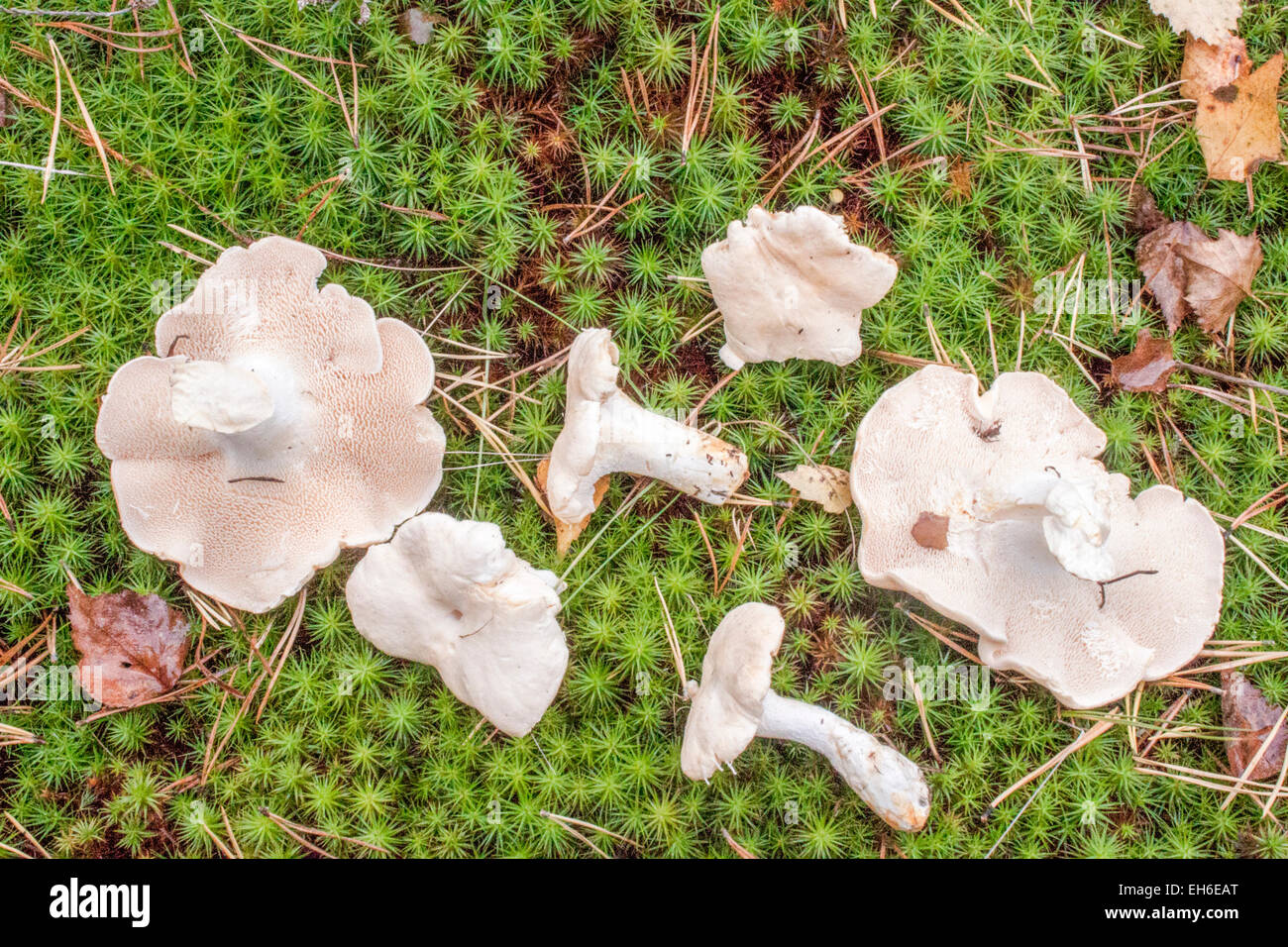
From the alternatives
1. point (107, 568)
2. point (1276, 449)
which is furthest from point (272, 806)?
point (1276, 449)

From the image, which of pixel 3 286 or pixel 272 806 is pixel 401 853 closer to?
pixel 272 806

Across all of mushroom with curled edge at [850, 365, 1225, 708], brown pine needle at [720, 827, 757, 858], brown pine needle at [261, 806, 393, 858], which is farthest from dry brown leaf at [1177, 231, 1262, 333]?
brown pine needle at [261, 806, 393, 858]

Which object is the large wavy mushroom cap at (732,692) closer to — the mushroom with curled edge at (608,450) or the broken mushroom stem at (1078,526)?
the mushroom with curled edge at (608,450)

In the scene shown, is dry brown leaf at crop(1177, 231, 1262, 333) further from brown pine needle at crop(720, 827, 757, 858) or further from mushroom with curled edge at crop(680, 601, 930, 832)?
brown pine needle at crop(720, 827, 757, 858)

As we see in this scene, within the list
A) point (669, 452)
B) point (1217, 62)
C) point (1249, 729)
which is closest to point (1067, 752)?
point (1249, 729)

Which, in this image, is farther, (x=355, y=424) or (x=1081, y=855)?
(x=1081, y=855)

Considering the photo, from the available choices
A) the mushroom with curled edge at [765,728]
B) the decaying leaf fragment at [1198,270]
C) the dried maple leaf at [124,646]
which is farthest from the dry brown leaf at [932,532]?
the dried maple leaf at [124,646]
